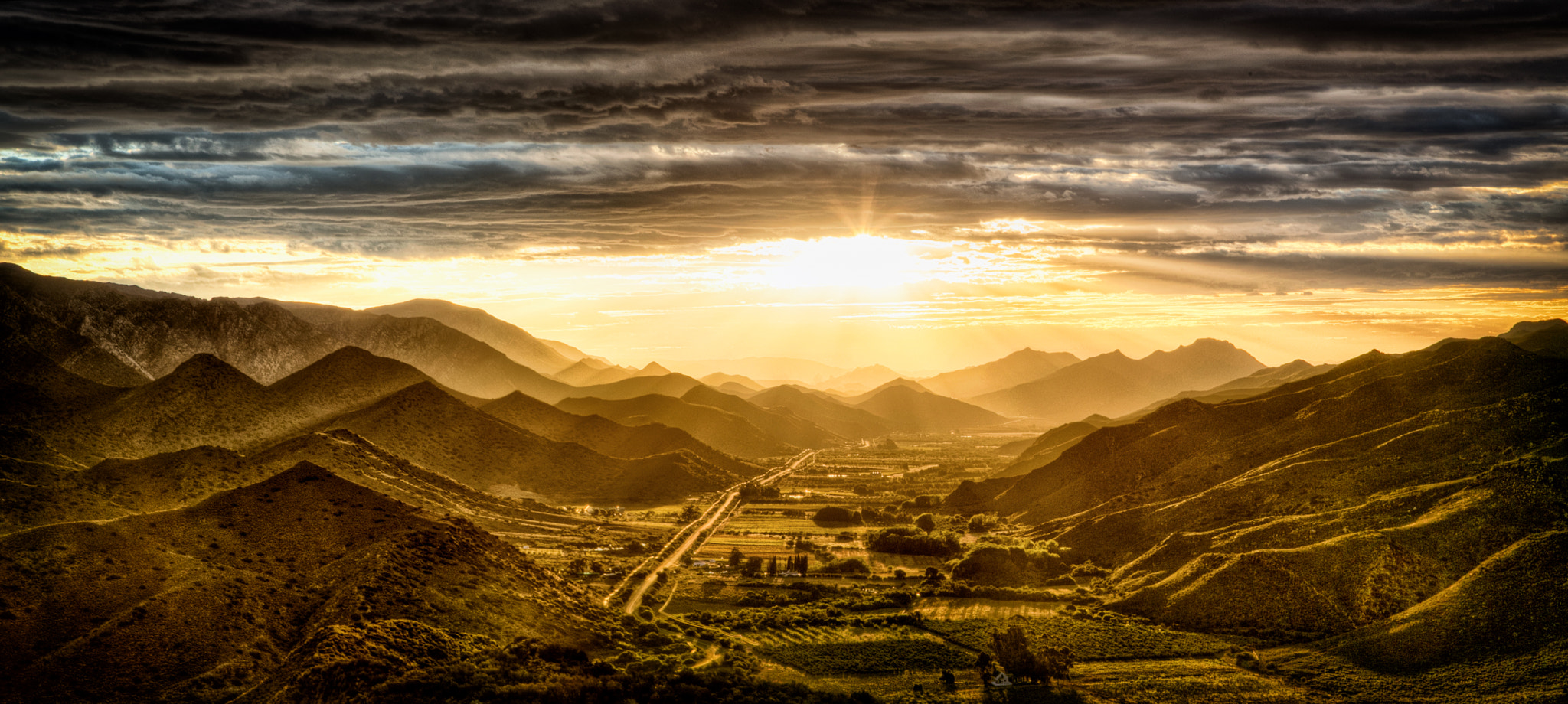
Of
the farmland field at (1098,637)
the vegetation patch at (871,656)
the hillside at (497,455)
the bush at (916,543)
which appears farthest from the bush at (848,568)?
the hillside at (497,455)

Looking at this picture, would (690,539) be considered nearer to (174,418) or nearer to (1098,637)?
(1098,637)

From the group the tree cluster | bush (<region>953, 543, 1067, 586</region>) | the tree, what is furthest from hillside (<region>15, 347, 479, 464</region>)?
the tree

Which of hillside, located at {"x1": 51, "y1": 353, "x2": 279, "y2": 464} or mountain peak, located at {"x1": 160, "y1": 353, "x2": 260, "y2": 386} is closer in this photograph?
A: hillside, located at {"x1": 51, "y1": 353, "x2": 279, "y2": 464}

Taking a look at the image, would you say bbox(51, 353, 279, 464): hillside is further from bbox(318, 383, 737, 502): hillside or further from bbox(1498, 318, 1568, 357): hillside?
bbox(1498, 318, 1568, 357): hillside

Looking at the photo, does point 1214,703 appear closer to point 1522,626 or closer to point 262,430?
point 1522,626

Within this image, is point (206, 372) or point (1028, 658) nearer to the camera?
point (1028, 658)

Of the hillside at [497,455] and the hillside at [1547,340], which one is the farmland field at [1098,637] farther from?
the hillside at [497,455]

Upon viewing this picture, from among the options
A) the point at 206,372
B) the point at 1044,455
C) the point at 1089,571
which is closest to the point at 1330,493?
the point at 1089,571
